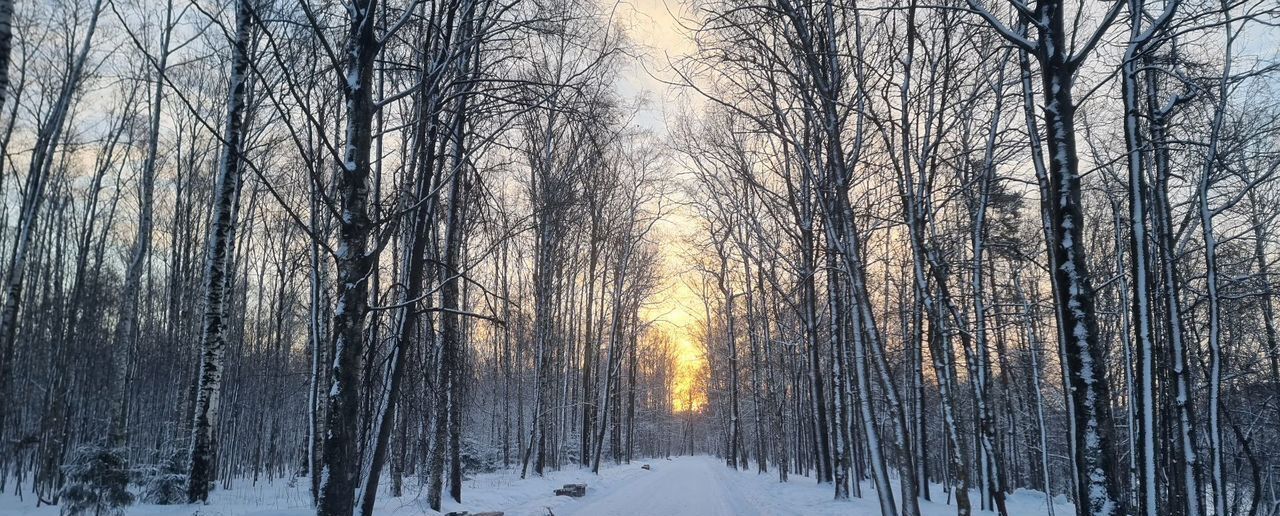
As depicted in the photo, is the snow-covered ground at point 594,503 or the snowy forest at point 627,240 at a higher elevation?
the snowy forest at point 627,240

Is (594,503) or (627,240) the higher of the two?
(627,240)

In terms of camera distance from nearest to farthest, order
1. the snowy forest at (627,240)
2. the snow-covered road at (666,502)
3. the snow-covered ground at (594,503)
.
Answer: the snowy forest at (627,240) → the snow-covered ground at (594,503) → the snow-covered road at (666,502)

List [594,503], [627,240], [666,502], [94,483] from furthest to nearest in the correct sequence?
[627,240] < [666,502] < [594,503] < [94,483]

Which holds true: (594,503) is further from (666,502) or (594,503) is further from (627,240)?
(627,240)

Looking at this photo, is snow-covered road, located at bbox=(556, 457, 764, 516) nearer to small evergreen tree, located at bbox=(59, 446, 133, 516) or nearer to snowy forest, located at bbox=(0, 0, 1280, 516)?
snowy forest, located at bbox=(0, 0, 1280, 516)

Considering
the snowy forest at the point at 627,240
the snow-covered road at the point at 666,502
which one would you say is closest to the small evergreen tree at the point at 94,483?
the snowy forest at the point at 627,240

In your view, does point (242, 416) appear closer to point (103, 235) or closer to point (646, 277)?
point (103, 235)

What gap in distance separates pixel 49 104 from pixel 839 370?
18992 mm

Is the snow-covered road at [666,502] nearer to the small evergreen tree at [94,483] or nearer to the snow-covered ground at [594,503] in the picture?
the snow-covered ground at [594,503]

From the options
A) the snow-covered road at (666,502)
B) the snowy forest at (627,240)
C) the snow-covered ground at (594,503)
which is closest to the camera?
the snowy forest at (627,240)

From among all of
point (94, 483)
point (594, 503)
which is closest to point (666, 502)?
point (594, 503)

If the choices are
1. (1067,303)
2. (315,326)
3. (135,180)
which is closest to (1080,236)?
(1067,303)

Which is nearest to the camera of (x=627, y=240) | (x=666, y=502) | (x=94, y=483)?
(x=94, y=483)

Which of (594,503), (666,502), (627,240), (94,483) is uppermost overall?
(627,240)
